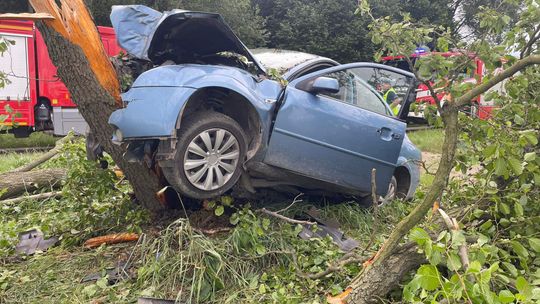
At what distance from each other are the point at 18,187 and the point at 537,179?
17.0ft

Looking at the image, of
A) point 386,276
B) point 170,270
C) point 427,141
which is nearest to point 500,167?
point 386,276

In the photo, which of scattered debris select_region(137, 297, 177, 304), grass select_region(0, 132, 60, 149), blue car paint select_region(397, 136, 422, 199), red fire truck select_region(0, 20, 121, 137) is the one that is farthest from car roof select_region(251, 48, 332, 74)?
grass select_region(0, 132, 60, 149)

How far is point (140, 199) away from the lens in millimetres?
4199

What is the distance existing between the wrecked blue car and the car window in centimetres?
1

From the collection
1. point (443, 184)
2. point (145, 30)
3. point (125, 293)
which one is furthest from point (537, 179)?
point (145, 30)

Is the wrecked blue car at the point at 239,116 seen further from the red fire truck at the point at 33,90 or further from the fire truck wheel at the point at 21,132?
the fire truck wheel at the point at 21,132

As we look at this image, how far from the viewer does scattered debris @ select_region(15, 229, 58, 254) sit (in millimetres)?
3963

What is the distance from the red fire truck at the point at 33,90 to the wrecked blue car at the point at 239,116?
831 cm

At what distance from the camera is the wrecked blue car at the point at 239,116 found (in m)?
3.51

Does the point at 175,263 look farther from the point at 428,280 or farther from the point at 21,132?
the point at 21,132

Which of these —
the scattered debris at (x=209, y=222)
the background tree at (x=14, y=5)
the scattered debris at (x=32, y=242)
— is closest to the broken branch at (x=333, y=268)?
the scattered debris at (x=209, y=222)

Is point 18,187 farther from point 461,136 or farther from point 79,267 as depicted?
point 461,136

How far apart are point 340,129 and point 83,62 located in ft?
7.32

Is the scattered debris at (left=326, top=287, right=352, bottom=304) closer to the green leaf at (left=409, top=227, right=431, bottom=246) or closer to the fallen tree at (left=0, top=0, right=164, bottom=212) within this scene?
the green leaf at (left=409, top=227, right=431, bottom=246)
